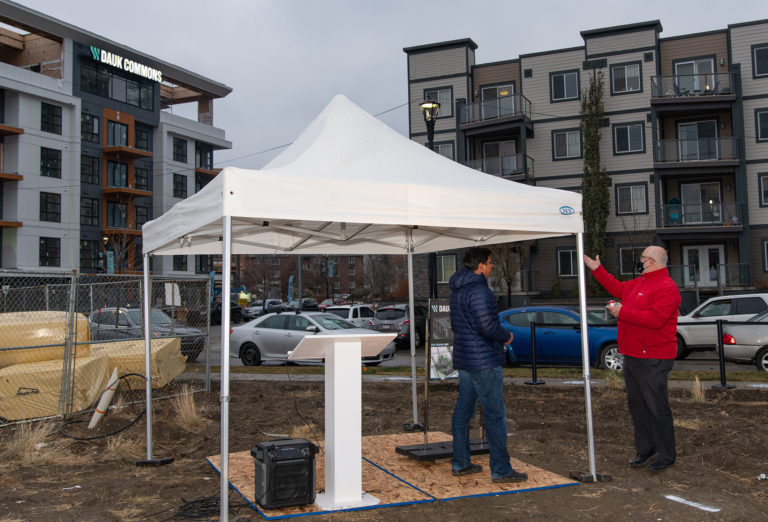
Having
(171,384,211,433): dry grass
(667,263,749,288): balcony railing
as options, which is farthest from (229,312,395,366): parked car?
(667,263,749,288): balcony railing

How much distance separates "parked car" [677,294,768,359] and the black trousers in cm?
1127

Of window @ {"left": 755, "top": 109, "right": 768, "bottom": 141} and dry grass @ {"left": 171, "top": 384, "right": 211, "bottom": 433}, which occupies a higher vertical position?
window @ {"left": 755, "top": 109, "right": 768, "bottom": 141}

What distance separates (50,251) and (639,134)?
36.8 meters

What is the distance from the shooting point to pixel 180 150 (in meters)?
57.1

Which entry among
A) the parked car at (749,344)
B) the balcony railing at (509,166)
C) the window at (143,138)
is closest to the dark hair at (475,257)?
the parked car at (749,344)

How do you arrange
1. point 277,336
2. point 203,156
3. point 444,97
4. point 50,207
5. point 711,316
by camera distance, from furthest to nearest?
1. point 203,156
2. point 50,207
3. point 444,97
4. point 277,336
5. point 711,316

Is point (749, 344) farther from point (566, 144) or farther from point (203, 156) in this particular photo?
point (203, 156)

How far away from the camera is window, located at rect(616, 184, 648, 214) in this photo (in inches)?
1405

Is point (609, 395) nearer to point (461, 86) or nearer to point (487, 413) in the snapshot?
point (487, 413)

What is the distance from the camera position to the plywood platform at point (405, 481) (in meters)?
5.81

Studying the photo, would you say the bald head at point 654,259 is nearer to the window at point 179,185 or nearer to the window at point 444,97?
the window at point 444,97

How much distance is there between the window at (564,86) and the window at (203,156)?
107 ft

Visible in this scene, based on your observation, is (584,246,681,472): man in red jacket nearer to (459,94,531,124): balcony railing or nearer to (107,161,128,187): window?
(459,94,531,124): balcony railing

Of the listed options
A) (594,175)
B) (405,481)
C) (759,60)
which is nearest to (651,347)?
(405,481)
